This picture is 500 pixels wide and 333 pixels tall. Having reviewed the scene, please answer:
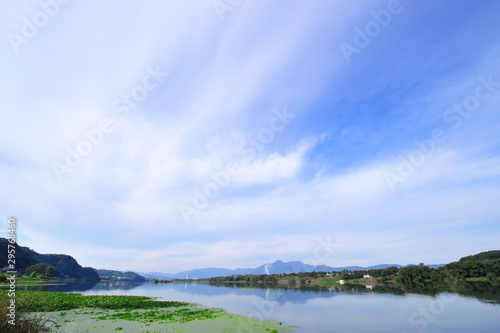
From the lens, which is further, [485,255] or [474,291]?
[485,255]

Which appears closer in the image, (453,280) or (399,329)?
(399,329)

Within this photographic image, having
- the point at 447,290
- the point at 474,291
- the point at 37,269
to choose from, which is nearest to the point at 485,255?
the point at 447,290

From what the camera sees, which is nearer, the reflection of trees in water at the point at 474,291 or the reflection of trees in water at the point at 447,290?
the reflection of trees in water at the point at 474,291

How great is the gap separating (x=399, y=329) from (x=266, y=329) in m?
12.8

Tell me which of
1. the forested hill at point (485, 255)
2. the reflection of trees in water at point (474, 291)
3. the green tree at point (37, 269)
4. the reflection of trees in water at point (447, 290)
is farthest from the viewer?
the forested hill at point (485, 255)

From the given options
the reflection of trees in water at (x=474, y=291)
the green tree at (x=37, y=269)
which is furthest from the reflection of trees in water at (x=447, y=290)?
the green tree at (x=37, y=269)

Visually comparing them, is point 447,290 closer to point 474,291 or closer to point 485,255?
point 474,291

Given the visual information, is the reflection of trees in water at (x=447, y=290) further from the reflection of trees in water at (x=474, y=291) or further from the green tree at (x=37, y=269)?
the green tree at (x=37, y=269)

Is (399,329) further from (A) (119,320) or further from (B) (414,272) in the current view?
(B) (414,272)

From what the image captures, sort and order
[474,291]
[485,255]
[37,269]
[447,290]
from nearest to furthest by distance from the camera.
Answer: [474,291], [447,290], [37,269], [485,255]

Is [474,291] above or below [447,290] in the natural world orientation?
above

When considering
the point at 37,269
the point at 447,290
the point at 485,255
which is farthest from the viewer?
the point at 485,255

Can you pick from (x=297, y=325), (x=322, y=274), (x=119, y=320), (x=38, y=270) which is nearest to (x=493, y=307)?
(x=297, y=325)

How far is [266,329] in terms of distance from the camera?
21469 millimetres
